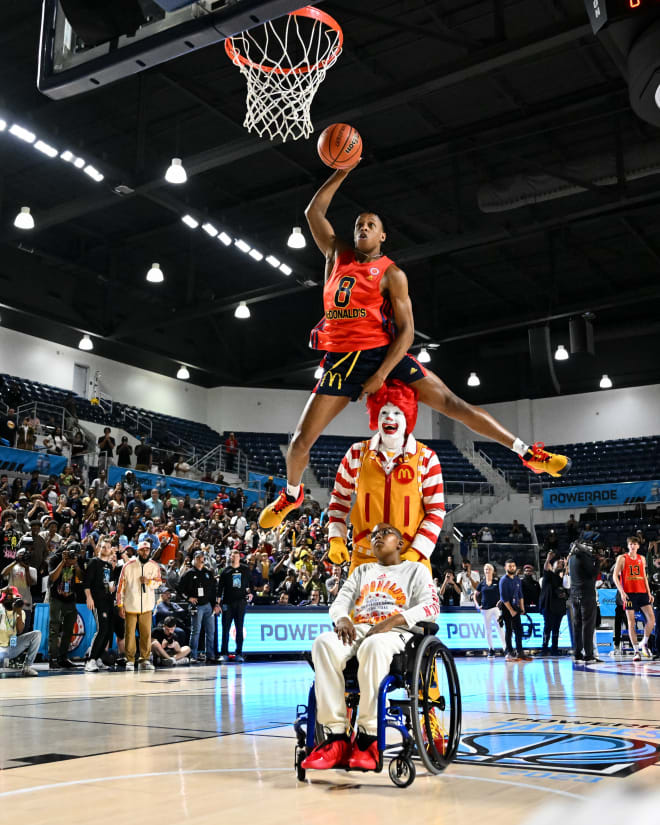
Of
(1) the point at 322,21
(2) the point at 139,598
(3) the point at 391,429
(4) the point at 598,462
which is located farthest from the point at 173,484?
(3) the point at 391,429

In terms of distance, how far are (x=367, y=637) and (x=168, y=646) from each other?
995 cm

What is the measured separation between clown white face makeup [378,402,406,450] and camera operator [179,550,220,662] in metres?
8.62

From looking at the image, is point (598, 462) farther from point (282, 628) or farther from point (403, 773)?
point (403, 773)

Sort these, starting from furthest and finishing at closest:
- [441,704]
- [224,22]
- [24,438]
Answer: [24,438]
[224,22]
[441,704]

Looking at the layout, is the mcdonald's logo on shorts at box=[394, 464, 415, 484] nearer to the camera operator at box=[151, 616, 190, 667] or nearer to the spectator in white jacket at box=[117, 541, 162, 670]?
the spectator in white jacket at box=[117, 541, 162, 670]

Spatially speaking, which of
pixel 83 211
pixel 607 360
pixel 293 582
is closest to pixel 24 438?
pixel 83 211

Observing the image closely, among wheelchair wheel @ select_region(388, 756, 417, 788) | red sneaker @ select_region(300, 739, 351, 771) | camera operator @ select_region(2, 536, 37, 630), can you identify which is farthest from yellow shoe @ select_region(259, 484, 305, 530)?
camera operator @ select_region(2, 536, 37, 630)

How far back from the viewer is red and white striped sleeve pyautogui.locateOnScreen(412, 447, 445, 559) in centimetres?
494

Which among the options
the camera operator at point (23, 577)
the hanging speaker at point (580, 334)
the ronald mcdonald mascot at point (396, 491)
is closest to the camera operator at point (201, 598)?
the camera operator at point (23, 577)

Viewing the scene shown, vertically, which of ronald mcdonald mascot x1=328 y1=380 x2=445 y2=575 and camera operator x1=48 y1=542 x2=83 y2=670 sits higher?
ronald mcdonald mascot x1=328 y1=380 x2=445 y2=575

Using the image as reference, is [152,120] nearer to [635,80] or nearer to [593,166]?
[593,166]

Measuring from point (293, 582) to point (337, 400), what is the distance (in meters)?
11.5

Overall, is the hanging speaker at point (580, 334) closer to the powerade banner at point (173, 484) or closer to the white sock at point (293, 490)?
the powerade banner at point (173, 484)

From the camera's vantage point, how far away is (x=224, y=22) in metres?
5.89
